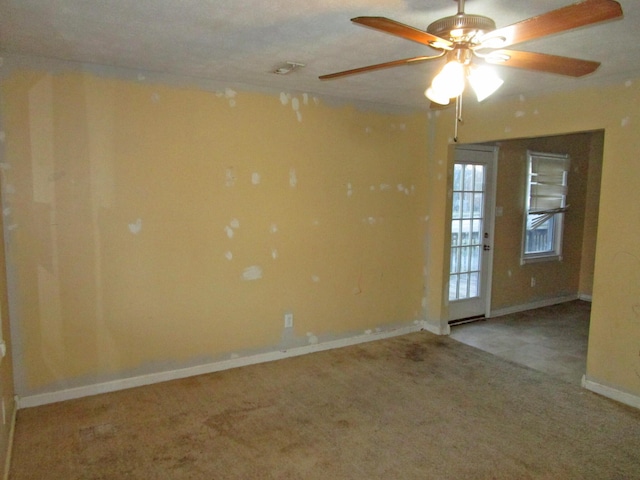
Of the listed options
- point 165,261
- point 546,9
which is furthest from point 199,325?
point 546,9

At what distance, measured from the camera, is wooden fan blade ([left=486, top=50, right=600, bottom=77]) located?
196 centimetres

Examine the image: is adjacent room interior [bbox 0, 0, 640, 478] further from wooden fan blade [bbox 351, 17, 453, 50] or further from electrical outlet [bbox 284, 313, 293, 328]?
wooden fan blade [bbox 351, 17, 453, 50]

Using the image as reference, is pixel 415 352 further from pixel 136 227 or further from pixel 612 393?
pixel 136 227

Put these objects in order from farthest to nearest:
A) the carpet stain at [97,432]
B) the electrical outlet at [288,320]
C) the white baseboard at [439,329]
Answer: the white baseboard at [439,329]
the electrical outlet at [288,320]
the carpet stain at [97,432]

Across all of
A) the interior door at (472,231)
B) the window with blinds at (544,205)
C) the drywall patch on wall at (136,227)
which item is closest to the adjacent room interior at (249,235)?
the drywall patch on wall at (136,227)

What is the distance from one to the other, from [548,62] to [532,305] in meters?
4.58

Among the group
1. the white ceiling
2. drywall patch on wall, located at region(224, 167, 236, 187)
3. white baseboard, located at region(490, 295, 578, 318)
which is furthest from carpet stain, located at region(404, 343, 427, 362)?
the white ceiling

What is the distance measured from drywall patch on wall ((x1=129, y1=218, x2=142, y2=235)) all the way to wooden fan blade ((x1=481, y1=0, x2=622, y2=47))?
2611mm

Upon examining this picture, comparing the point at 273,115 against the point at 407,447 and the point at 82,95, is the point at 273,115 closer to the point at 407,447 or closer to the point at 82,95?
the point at 82,95

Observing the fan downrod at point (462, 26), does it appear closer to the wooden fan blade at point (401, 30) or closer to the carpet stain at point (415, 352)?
the wooden fan blade at point (401, 30)

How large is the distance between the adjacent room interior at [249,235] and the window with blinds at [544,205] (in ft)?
5.92

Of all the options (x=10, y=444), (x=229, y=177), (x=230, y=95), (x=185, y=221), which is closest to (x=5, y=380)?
(x=10, y=444)

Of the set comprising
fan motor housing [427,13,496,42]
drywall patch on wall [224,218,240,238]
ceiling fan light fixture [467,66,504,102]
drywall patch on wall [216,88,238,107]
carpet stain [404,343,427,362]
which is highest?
drywall patch on wall [216,88,238,107]

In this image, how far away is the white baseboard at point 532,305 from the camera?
5547 millimetres
